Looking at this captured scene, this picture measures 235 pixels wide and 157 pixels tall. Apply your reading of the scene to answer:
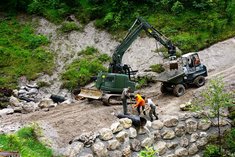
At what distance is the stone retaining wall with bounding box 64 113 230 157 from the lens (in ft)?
67.5

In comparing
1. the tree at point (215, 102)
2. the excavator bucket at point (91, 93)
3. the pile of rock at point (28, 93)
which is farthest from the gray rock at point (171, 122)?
the pile of rock at point (28, 93)

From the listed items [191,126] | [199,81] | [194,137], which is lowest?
[194,137]

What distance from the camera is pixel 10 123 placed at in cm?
2350

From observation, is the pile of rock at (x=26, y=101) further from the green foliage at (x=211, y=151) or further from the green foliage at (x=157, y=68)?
the green foliage at (x=211, y=151)

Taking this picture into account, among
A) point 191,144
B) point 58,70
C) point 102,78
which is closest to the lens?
point 191,144

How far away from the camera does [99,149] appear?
2059 centimetres

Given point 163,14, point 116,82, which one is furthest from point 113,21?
point 116,82

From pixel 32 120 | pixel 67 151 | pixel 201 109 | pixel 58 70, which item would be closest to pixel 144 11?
pixel 58 70

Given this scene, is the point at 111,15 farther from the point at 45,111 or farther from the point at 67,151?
the point at 67,151

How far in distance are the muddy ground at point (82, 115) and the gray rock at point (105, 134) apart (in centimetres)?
153

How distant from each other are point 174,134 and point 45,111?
7569mm

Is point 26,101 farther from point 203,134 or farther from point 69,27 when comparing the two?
point 203,134

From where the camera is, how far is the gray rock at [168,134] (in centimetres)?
2399

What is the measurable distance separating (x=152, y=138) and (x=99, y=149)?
148 inches
